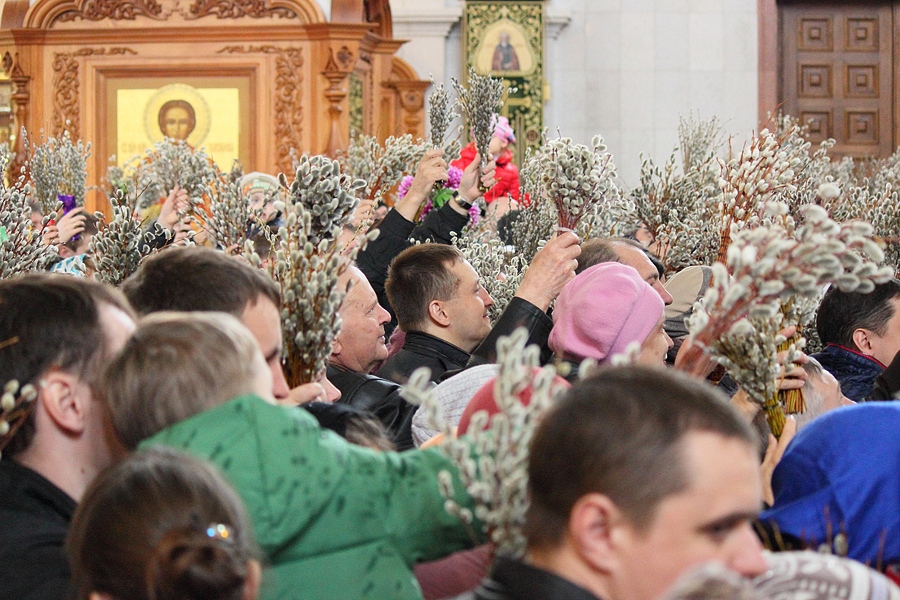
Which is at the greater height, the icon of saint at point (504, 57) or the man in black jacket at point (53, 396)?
the icon of saint at point (504, 57)

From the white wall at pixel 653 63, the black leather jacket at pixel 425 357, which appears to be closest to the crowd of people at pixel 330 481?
the black leather jacket at pixel 425 357

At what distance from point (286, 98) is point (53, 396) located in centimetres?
767

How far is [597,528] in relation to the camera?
1492mm

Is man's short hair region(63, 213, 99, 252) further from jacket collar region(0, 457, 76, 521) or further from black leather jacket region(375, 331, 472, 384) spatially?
jacket collar region(0, 457, 76, 521)

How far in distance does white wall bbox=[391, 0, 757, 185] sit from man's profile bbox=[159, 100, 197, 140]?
3.33m

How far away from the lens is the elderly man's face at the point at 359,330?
12.0 ft

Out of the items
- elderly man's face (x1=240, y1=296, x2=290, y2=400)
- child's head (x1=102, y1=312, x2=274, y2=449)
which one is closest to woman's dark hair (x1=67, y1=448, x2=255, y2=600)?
child's head (x1=102, y1=312, x2=274, y2=449)

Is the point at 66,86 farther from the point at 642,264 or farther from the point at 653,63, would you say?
the point at 642,264

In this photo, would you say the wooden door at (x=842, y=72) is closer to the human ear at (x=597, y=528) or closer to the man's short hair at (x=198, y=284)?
the man's short hair at (x=198, y=284)

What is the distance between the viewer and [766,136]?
3.90 metres

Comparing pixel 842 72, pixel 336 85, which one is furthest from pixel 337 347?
pixel 842 72

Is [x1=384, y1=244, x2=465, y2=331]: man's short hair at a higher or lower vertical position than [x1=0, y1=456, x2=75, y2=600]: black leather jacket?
higher

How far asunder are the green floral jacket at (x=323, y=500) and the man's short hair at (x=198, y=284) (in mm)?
572

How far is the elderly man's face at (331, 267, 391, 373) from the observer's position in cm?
366
